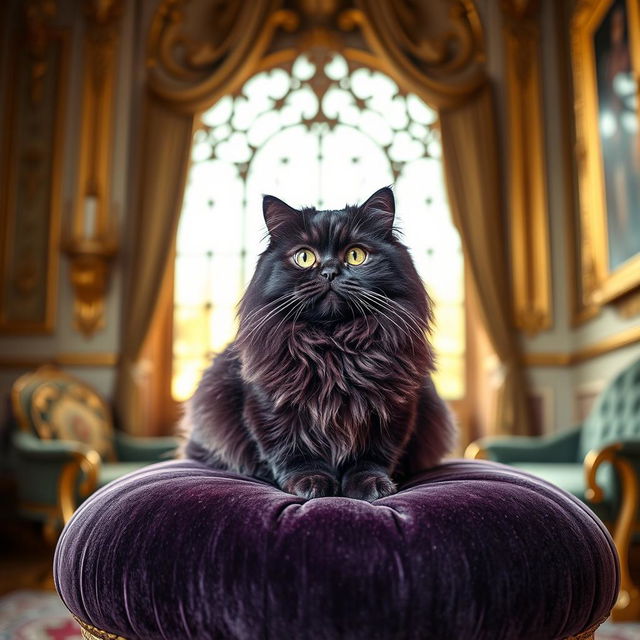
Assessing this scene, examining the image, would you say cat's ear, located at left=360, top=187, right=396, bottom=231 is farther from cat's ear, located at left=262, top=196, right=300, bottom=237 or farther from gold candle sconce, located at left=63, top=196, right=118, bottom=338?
gold candle sconce, located at left=63, top=196, right=118, bottom=338

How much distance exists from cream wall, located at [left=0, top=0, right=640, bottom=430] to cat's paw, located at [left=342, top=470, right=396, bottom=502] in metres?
3.02

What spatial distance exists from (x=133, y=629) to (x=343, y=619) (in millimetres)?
301

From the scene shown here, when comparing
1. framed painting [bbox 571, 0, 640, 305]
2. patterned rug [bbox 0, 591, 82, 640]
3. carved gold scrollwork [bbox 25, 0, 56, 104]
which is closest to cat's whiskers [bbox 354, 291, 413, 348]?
patterned rug [bbox 0, 591, 82, 640]

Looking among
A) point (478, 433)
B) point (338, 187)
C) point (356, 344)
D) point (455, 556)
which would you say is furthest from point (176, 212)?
point (455, 556)

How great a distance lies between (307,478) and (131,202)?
11.5ft

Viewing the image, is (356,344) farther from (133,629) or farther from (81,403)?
(81,403)

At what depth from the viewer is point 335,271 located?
1.05 meters

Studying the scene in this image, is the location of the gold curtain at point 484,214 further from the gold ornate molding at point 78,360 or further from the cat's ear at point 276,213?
the cat's ear at point 276,213

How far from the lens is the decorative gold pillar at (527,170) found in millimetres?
4000

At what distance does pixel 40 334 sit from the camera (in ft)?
13.3

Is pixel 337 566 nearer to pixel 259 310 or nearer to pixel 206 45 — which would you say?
pixel 259 310

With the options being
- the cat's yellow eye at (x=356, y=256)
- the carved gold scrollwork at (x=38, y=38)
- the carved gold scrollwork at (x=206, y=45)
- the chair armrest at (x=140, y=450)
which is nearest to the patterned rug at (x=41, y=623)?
the chair armrest at (x=140, y=450)

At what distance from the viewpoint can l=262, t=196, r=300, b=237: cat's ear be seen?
1.16m

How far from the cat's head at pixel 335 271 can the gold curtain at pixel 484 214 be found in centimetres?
287
